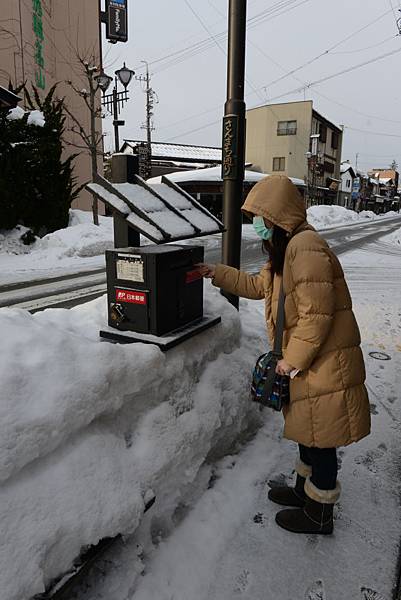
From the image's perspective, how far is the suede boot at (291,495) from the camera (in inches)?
100

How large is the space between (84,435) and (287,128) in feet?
139

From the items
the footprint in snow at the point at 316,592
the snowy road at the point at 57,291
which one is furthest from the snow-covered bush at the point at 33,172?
the footprint in snow at the point at 316,592

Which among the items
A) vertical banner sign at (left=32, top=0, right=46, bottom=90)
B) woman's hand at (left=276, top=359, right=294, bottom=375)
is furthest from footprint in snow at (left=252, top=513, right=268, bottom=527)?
vertical banner sign at (left=32, top=0, right=46, bottom=90)

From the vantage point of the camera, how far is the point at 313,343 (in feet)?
6.73

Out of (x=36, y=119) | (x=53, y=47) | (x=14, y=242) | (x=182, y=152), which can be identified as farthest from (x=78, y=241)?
(x=182, y=152)

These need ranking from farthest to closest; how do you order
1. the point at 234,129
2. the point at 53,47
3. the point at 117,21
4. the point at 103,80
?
the point at 53,47 < the point at 117,21 < the point at 103,80 < the point at 234,129

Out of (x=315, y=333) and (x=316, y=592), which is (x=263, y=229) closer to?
(x=315, y=333)

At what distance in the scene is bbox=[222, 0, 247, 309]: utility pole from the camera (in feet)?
12.2

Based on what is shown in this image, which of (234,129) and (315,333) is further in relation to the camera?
(234,129)

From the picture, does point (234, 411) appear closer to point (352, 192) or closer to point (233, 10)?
point (233, 10)

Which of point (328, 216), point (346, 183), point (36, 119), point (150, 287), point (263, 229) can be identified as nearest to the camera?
point (263, 229)

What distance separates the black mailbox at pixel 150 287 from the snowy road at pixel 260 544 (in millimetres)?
1022

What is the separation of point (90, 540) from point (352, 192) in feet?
198

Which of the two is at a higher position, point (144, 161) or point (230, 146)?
point (144, 161)
